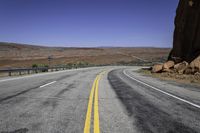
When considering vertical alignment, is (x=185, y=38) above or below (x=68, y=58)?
above

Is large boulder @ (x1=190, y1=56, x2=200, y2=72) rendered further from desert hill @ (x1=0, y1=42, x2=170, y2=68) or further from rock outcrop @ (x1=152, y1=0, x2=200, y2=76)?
desert hill @ (x1=0, y1=42, x2=170, y2=68)

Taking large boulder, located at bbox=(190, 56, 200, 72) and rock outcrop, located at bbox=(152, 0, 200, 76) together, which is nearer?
large boulder, located at bbox=(190, 56, 200, 72)

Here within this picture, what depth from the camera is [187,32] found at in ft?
98.0

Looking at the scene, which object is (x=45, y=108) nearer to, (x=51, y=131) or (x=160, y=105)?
(x=51, y=131)

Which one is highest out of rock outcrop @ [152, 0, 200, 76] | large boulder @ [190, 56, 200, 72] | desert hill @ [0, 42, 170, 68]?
rock outcrop @ [152, 0, 200, 76]

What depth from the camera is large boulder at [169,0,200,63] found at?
2704 centimetres

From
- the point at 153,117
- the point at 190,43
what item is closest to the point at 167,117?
the point at 153,117

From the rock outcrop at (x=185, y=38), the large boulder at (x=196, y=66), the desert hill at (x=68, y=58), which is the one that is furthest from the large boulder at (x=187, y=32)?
the desert hill at (x=68, y=58)

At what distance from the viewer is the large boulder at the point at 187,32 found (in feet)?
88.7

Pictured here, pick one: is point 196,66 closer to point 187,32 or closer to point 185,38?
point 187,32

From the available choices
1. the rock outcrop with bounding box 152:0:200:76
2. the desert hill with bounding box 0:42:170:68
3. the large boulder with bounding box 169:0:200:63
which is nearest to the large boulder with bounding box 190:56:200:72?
the rock outcrop with bounding box 152:0:200:76

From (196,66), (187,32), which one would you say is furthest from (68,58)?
(196,66)

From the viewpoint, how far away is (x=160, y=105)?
806 cm

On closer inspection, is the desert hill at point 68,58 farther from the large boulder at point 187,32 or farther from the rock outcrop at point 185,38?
the large boulder at point 187,32
